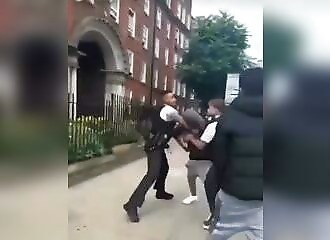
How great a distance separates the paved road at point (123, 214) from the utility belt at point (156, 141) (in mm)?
40

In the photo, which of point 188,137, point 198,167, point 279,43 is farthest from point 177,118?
point 279,43

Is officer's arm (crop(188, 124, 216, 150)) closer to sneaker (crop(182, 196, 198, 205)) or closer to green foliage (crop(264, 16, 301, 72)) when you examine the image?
sneaker (crop(182, 196, 198, 205))

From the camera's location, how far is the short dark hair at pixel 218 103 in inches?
62.9

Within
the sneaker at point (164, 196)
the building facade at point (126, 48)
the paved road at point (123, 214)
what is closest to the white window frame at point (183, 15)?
the building facade at point (126, 48)

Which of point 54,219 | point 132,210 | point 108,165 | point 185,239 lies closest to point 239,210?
point 185,239

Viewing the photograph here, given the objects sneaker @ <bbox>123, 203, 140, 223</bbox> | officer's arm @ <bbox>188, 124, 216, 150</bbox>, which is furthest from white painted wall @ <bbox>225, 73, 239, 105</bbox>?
sneaker @ <bbox>123, 203, 140, 223</bbox>

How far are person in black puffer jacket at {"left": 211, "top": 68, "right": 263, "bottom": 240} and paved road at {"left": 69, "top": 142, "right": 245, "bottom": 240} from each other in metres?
0.10

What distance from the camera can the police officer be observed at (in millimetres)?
1659

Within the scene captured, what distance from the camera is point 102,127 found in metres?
1.62

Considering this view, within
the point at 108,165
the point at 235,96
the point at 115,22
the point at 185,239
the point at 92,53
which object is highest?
the point at 115,22

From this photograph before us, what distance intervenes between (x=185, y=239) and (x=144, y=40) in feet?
2.28

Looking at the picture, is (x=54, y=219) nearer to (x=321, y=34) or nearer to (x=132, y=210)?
(x=132, y=210)

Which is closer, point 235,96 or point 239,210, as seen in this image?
point 235,96

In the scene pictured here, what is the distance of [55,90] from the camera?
1.56 metres
